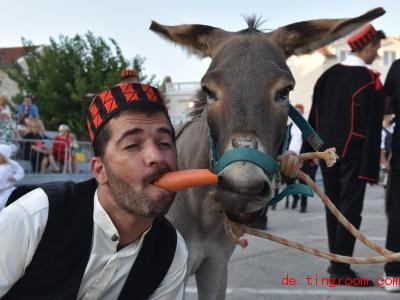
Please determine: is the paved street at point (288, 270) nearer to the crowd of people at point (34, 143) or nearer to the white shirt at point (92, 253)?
the white shirt at point (92, 253)

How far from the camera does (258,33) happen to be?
127 inches

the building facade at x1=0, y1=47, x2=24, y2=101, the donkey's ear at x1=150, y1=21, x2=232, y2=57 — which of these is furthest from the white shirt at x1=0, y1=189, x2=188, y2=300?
the building facade at x1=0, y1=47, x2=24, y2=101

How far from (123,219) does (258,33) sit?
1.69m

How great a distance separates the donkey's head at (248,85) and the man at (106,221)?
37cm

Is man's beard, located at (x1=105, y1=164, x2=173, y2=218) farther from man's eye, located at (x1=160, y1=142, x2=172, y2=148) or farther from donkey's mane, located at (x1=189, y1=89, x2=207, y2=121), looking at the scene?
donkey's mane, located at (x1=189, y1=89, x2=207, y2=121)

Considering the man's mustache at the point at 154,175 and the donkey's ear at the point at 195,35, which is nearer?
the man's mustache at the point at 154,175

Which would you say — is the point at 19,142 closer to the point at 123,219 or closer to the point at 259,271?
the point at 259,271

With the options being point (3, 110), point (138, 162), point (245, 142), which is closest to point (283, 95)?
point (245, 142)

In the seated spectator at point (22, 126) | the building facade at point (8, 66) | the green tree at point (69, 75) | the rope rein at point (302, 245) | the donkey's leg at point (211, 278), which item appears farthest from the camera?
the building facade at point (8, 66)

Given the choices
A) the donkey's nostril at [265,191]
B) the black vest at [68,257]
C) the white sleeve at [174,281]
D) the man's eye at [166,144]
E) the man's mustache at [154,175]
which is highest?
the man's eye at [166,144]

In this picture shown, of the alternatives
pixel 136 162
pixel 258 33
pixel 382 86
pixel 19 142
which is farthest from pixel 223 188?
pixel 19 142

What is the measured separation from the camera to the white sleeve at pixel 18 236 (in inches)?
75.7

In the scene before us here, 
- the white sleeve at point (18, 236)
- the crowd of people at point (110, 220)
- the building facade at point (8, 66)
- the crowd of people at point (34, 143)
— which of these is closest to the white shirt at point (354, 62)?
the crowd of people at point (110, 220)

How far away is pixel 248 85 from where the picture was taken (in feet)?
8.63
